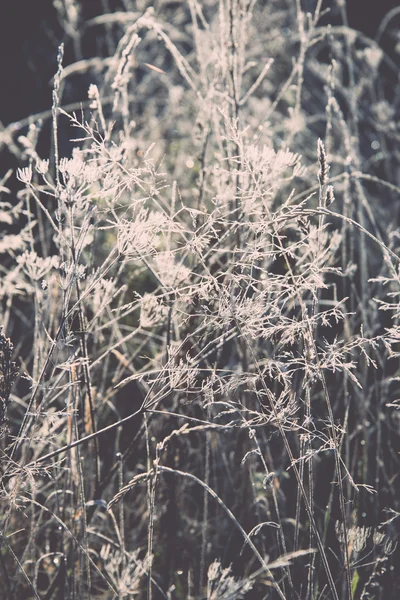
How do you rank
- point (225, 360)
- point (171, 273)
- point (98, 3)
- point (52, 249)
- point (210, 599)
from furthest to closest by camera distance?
point (98, 3), point (52, 249), point (225, 360), point (171, 273), point (210, 599)

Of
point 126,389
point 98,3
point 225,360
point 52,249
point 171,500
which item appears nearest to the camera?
point 171,500

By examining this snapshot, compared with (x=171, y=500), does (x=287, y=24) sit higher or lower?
higher

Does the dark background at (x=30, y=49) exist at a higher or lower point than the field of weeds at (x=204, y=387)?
higher

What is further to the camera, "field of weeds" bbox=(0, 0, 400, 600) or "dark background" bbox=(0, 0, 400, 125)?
"dark background" bbox=(0, 0, 400, 125)

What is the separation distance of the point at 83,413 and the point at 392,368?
1.13 meters

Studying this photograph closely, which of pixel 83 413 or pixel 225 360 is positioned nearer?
pixel 83 413

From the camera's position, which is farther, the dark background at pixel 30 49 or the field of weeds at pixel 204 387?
the dark background at pixel 30 49

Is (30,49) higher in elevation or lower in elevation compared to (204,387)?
higher

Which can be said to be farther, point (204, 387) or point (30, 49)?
point (30, 49)

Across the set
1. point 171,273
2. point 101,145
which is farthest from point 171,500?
point 101,145

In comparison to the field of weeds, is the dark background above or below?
above

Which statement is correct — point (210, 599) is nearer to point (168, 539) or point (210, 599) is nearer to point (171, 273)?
point (168, 539)

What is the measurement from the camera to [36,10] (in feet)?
13.8

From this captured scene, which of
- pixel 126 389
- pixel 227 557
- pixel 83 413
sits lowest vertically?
pixel 227 557
